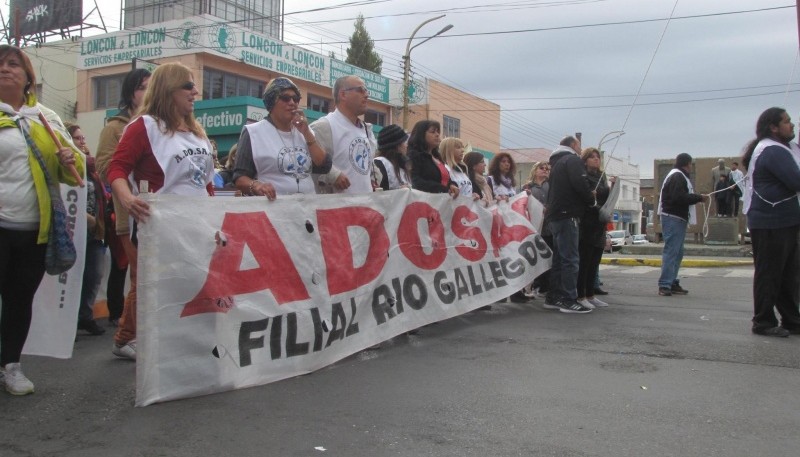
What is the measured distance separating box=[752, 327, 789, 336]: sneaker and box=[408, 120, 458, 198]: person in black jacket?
110 inches

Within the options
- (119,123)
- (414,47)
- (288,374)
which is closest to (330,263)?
(288,374)

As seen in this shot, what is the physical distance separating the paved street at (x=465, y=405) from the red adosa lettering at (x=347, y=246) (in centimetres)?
54

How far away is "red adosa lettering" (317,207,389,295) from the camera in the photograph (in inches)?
185

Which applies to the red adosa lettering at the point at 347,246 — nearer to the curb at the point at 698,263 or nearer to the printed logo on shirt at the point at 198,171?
the printed logo on shirt at the point at 198,171

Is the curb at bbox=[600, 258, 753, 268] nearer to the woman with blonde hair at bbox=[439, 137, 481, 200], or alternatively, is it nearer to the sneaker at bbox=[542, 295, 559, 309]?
the sneaker at bbox=[542, 295, 559, 309]

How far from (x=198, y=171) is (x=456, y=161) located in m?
3.47

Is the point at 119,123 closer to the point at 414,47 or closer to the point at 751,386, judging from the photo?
the point at 751,386

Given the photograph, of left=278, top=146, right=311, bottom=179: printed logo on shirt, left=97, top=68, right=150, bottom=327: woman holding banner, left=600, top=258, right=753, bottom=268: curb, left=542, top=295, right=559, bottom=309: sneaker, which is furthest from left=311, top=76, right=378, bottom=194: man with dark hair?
left=600, top=258, right=753, bottom=268: curb

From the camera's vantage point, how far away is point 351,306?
4.77 metres

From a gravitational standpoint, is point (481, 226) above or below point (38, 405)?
above

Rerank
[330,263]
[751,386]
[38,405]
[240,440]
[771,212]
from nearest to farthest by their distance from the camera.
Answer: [240,440]
[38,405]
[751,386]
[330,263]
[771,212]

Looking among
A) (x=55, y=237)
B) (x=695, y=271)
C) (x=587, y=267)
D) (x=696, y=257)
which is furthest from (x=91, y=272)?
(x=696, y=257)

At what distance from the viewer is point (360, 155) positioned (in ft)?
17.5

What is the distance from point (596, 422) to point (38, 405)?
9.29 ft
